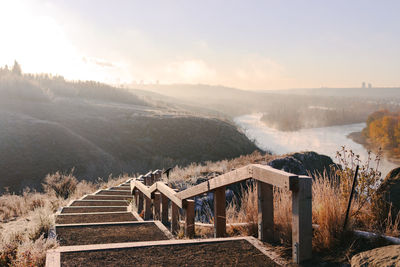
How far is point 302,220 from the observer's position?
3236mm

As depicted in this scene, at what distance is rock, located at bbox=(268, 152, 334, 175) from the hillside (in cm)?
2096

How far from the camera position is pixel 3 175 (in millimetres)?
27797

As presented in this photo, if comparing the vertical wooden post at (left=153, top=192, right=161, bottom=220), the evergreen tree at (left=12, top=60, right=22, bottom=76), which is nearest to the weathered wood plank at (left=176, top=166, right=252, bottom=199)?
the vertical wooden post at (left=153, top=192, right=161, bottom=220)

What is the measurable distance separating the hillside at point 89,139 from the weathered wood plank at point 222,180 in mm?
24322

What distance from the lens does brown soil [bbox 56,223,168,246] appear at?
4.70 metres

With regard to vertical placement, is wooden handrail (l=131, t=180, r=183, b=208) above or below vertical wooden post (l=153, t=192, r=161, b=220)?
above

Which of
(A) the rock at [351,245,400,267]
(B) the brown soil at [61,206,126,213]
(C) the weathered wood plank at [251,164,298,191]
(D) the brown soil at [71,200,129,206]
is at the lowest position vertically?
(D) the brown soil at [71,200,129,206]

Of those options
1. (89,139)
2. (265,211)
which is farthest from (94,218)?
(89,139)

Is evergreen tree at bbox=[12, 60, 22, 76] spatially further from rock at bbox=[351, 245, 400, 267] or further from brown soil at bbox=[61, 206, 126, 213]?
rock at bbox=[351, 245, 400, 267]

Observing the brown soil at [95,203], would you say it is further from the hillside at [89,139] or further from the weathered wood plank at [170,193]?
the hillside at [89,139]

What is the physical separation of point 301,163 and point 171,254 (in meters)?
8.56

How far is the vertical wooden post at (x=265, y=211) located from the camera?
386 cm

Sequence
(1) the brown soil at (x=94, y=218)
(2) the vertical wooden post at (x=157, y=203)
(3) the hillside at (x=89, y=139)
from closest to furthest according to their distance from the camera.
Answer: (1) the brown soil at (x=94, y=218)
(2) the vertical wooden post at (x=157, y=203)
(3) the hillside at (x=89, y=139)

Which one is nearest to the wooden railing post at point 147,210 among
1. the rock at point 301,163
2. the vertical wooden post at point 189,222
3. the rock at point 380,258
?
the vertical wooden post at point 189,222
